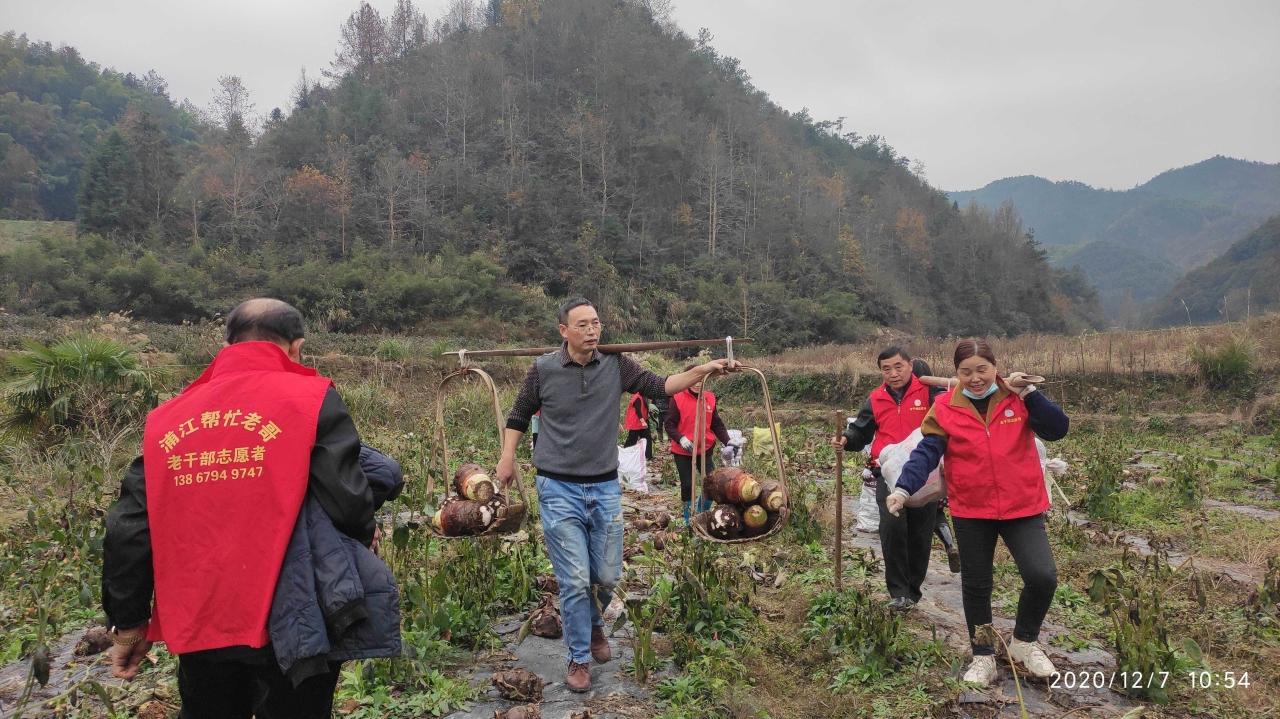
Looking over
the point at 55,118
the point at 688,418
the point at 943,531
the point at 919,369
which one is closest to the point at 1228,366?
the point at 943,531

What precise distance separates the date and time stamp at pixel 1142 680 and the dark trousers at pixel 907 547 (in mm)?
1010

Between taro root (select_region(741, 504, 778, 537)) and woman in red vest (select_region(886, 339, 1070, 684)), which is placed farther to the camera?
taro root (select_region(741, 504, 778, 537))

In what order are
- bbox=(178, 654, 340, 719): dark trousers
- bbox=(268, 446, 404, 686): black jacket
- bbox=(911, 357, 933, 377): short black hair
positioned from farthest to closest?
bbox=(911, 357, 933, 377): short black hair
bbox=(178, 654, 340, 719): dark trousers
bbox=(268, 446, 404, 686): black jacket

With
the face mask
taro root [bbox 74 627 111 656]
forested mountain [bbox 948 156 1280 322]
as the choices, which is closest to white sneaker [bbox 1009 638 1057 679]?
the face mask

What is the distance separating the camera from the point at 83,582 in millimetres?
4738

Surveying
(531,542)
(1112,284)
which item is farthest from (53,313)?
(1112,284)

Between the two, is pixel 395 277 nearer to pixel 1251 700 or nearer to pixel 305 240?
pixel 305 240

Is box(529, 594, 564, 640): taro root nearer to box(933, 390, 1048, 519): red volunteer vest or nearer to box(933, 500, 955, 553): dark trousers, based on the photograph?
box(933, 390, 1048, 519): red volunteer vest

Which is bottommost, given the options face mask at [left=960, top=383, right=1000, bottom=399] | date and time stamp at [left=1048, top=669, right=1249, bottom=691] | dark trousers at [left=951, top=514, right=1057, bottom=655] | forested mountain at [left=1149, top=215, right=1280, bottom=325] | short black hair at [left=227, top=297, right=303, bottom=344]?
date and time stamp at [left=1048, top=669, right=1249, bottom=691]

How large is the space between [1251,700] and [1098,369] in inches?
606

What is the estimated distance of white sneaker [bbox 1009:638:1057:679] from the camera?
3.83 meters

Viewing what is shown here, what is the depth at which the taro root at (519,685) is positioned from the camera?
3760 mm

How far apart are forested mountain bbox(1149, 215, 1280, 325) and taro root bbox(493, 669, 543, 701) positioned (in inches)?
2538

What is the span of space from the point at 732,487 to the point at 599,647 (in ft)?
3.81
